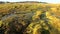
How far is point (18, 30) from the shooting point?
345 inches

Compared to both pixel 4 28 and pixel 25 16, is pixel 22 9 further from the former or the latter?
pixel 4 28

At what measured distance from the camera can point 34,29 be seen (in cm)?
879

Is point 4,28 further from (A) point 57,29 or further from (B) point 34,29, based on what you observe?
(A) point 57,29

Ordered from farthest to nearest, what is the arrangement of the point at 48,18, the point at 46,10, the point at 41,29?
1. the point at 46,10
2. the point at 48,18
3. the point at 41,29

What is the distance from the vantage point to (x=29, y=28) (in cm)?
880

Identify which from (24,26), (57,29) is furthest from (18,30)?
(57,29)

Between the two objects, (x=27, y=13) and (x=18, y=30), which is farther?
(x=27, y=13)

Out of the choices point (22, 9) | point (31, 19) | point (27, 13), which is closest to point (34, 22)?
point (31, 19)

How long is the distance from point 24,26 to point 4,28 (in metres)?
0.75

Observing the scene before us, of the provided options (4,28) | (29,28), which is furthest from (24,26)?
(4,28)

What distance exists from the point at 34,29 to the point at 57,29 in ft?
2.78

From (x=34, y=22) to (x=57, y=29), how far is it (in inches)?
35.4

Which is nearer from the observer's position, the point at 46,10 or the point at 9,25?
the point at 9,25

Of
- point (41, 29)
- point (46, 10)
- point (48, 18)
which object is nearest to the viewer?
point (41, 29)
